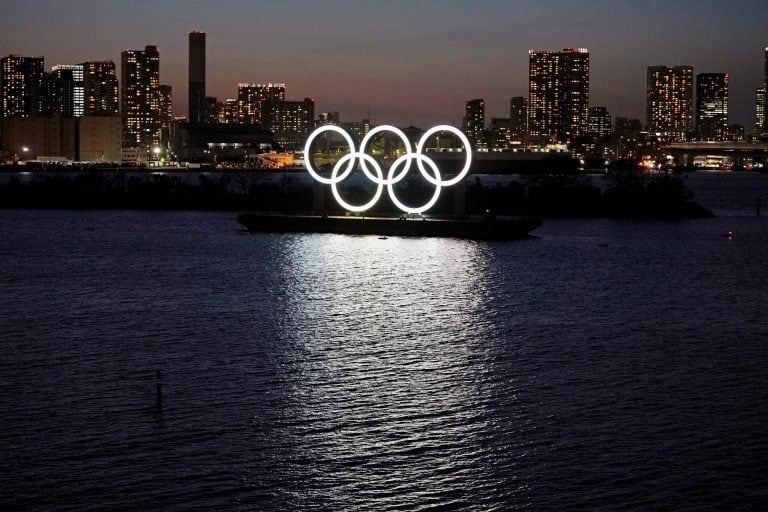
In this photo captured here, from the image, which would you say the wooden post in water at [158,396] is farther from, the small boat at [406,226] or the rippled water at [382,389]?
the small boat at [406,226]

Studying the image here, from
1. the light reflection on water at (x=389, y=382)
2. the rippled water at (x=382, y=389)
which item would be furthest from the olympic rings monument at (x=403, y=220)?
the light reflection on water at (x=389, y=382)

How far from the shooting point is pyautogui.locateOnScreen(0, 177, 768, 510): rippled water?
68.0ft

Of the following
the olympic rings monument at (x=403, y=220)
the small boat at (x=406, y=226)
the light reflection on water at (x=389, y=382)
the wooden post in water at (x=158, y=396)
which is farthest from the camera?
the olympic rings monument at (x=403, y=220)

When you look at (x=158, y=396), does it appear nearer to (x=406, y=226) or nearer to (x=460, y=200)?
(x=406, y=226)

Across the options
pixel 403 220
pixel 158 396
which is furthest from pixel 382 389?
pixel 403 220

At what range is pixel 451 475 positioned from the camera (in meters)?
21.4

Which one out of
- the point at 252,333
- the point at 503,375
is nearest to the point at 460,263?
the point at 252,333

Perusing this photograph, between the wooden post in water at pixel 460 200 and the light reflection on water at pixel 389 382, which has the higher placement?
the wooden post in water at pixel 460 200

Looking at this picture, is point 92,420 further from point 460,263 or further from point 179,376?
point 460,263

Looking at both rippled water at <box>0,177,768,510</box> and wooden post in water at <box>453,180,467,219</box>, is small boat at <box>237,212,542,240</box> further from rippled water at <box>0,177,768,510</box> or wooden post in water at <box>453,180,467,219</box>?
rippled water at <box>0,177,768,510</box>

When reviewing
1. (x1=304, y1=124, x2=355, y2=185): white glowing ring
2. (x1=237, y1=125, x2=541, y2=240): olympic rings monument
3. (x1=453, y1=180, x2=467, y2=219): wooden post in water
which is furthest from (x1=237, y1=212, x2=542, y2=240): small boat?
(x1=304, y1=124, x2=355, y2=185): white glowing ring

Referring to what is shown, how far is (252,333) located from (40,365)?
8.18 m

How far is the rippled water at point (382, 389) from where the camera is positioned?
68.0 ft

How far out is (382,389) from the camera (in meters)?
28.3
